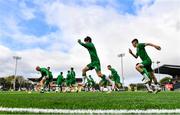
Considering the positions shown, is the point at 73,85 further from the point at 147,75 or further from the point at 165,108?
the point at 165,108

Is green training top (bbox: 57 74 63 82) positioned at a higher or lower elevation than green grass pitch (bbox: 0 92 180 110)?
higher

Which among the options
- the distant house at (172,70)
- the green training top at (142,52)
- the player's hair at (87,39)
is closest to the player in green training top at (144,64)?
the green training top at (142,52)

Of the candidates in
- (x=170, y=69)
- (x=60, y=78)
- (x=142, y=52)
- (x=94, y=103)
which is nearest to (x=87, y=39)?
(x=142, y=52)

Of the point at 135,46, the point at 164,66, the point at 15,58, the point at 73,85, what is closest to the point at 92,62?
the point at 135,46

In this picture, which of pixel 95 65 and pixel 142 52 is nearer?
pixel 142 52

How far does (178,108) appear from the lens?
309 inches

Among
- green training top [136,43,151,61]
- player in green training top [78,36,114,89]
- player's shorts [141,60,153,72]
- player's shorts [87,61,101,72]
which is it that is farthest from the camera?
player's shorts [87,61,101,72]

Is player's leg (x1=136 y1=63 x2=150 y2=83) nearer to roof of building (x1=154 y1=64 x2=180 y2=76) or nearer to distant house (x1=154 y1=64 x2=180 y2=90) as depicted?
distant house (x1=154 y1=64 x2=180 y2=90)

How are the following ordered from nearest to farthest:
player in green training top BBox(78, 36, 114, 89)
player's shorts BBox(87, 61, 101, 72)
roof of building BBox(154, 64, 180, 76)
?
player in green training top BBox(78, 36, 114, 89)
player's shorts BBox(87, 61, 101, 72)
roof of building BBox(154, 64, 180, 76)

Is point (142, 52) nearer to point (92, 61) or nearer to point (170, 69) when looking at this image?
point (92, 61)

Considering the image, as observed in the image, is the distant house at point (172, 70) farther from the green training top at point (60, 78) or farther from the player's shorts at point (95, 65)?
the player's shorts at point (95, 65)

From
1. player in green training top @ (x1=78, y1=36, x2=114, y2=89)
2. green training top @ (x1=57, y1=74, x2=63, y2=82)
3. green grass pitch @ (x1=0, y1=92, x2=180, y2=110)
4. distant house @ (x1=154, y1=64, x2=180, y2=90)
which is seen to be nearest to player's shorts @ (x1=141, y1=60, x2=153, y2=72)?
player in green training top @ (x1=78, y1=36, x2=114, y2=89)

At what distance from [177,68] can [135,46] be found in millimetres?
55805

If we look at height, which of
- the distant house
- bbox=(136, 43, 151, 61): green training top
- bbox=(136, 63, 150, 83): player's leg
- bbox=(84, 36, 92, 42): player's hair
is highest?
the distant house
